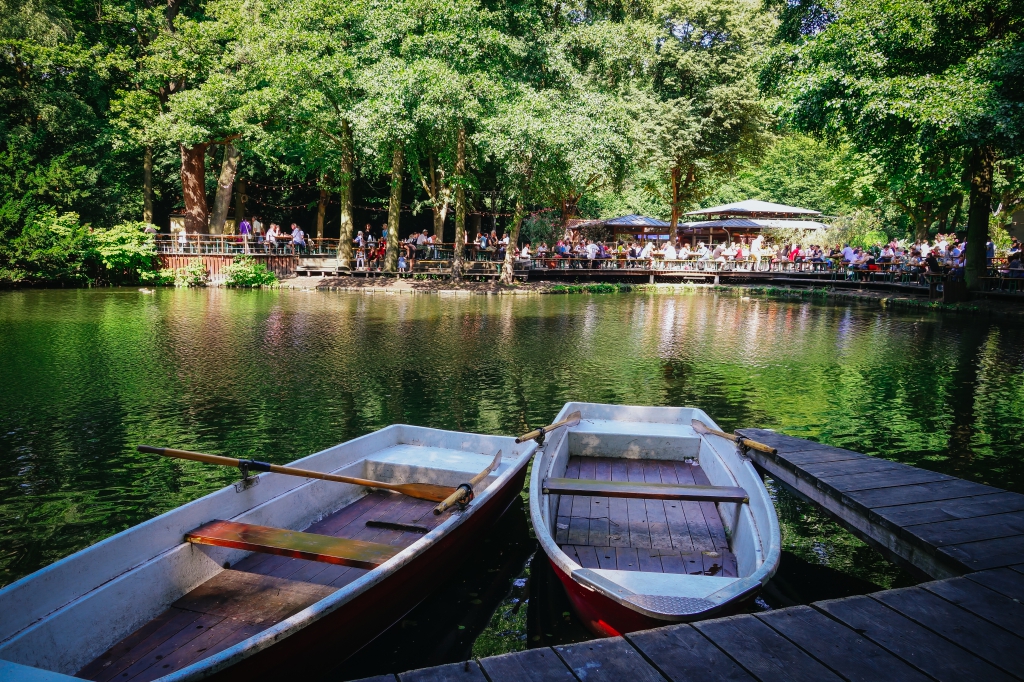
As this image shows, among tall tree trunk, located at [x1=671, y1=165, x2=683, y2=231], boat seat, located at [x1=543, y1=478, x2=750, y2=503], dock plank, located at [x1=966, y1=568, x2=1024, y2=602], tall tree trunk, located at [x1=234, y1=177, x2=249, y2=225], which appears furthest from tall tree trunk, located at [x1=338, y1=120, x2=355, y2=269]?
dock plank, located at [x1=966, y1=568, x2=1024, y2=602]

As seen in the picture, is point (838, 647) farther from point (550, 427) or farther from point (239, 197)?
point (239, 197)

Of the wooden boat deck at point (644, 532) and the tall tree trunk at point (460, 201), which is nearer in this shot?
the wooden boat deck at point (644, 532)

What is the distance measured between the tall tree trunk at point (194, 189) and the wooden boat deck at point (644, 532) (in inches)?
1088

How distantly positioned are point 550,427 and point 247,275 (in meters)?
24.2

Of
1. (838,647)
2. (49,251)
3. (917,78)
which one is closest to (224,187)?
(49,251)

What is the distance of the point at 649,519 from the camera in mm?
5230

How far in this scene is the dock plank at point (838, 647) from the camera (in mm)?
2770

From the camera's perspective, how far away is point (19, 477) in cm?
654

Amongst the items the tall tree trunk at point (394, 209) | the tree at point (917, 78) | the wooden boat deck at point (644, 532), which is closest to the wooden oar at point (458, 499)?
the wooden boat deck at point (644, 532)

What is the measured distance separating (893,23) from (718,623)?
60.1 feet

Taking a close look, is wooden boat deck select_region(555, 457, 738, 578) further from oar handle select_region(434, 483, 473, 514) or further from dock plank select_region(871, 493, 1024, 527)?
dock plank select_region(871, 493, 1024, 527)

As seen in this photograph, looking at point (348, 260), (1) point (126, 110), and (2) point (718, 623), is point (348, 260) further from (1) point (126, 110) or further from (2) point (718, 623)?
(2) point (718, 623)

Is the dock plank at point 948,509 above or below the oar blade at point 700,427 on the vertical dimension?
below

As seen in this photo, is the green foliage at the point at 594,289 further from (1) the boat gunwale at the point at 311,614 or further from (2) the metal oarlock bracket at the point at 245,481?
(1) the boat gunwale at the point at 311,614
